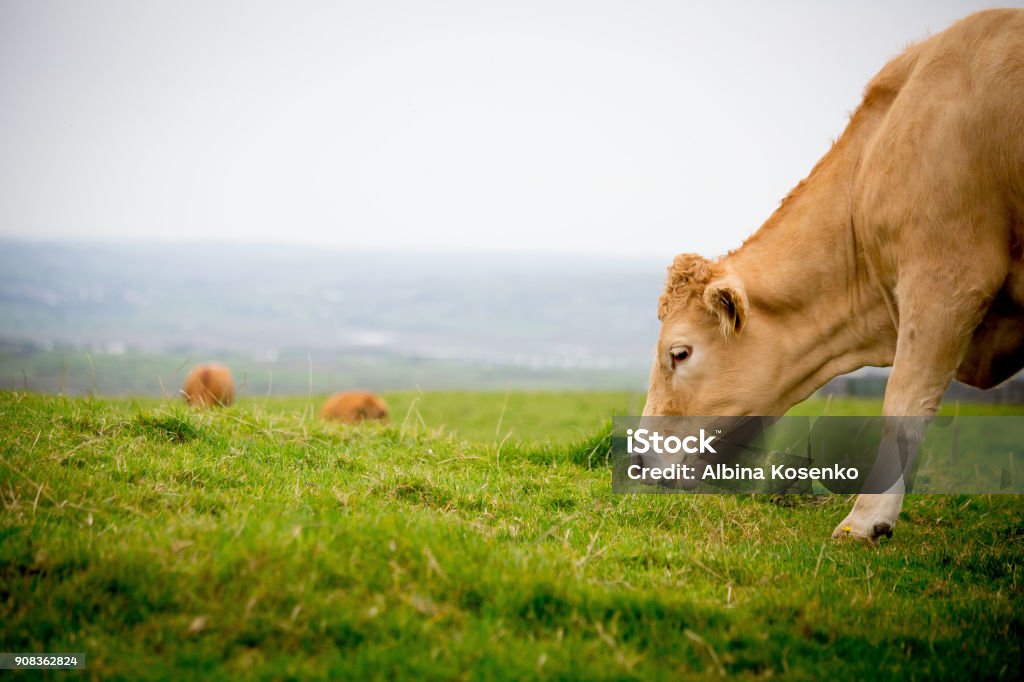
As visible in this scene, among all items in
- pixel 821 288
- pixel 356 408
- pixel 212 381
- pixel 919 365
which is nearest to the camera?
pixel 919 365

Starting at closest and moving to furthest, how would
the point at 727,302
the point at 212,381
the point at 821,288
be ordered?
the point at 727,302, the point at 821,288, the point at 212,381

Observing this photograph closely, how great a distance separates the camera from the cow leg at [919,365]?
18.5 ft

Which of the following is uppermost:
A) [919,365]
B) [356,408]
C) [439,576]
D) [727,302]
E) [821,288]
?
[821,288]

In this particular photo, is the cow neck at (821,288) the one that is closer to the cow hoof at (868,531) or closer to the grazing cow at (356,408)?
the cow hoof at (868,531)

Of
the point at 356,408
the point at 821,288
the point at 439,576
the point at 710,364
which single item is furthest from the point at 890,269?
the point at 356,408

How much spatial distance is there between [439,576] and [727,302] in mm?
3704

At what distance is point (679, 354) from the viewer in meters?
6.92

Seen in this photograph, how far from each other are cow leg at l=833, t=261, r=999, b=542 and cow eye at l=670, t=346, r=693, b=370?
165 cm

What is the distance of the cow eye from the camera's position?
6891 mm

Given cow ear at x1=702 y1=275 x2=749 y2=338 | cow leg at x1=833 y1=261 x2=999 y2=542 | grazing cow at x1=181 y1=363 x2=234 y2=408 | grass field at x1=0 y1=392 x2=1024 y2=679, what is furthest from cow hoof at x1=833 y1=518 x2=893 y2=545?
grazing cow at x1=181 y1=363 x2=234 y2=408

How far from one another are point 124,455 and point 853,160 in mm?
6243

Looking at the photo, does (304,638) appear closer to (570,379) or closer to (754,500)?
(754,500)

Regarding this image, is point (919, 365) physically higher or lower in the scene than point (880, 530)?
higher

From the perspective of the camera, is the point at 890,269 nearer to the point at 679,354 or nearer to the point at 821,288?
the point at 821,288
